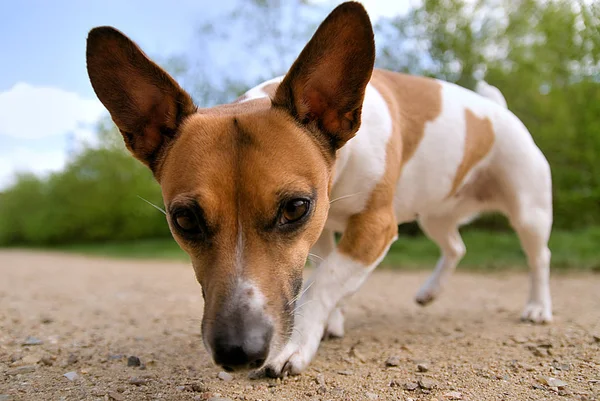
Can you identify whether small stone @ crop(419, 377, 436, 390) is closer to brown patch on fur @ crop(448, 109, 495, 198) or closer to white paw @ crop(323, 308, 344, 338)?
white paw @ crop(323, 308, 344, 338)

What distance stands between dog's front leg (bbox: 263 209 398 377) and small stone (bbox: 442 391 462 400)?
0.77 metres

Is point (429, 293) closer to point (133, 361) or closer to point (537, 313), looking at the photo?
point (537, 313)

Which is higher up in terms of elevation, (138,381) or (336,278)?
(336,278)

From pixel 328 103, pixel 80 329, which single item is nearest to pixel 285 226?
pixel 328 103

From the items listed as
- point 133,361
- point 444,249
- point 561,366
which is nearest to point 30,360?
point 133,361

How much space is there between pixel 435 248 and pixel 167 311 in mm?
7761

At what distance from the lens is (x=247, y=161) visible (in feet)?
8.04

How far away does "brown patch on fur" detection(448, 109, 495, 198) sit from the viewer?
4.27 m

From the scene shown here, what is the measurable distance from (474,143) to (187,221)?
2686mm

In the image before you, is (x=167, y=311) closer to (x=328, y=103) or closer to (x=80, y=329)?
(x=80, y=329)

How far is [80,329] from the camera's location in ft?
14.8

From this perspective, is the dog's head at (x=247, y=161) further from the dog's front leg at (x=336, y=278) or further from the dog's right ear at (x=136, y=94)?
the dog's front leg at (x=336, y=278)

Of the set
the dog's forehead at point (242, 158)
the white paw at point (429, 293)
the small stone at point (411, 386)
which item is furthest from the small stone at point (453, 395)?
the white paw at point (429, 293)

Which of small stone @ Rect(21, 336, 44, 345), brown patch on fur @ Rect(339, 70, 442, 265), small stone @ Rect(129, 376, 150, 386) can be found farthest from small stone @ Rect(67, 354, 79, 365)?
brown patch on fur @ Rect(339, 70, 442, 265)
